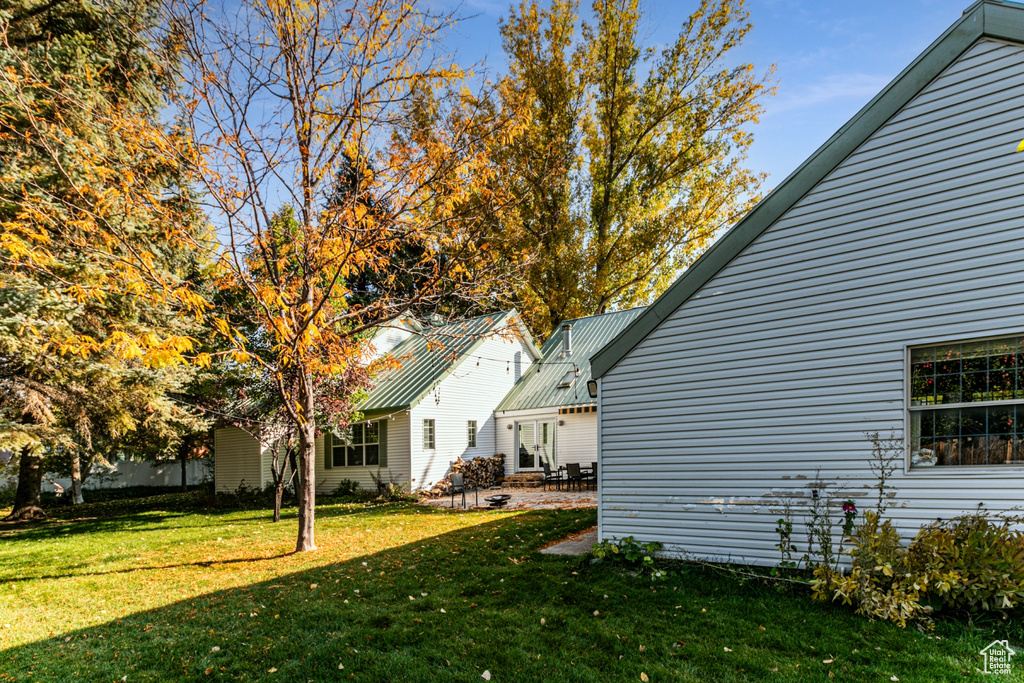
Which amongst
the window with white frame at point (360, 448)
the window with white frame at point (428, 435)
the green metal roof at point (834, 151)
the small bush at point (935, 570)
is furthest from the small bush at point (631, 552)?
the window with white frame at point (360, 448)

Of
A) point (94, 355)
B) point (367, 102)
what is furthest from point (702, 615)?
point (94, 355)

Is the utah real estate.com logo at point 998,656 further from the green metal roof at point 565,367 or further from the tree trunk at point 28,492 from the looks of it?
the tree trunk at point 28,492

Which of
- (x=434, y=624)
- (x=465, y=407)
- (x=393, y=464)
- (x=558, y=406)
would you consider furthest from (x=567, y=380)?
(x=434, y=624)

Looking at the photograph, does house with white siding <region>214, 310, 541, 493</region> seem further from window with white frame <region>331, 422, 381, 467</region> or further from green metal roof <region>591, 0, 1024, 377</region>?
green metal roof <region>591, 0, 1024, 377</region>

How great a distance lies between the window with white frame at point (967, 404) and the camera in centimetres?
554

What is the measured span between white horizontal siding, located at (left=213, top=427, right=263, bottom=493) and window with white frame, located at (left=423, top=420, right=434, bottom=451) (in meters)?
6.46

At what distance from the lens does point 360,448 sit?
18766 millimetres

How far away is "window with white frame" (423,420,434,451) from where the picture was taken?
1827cm

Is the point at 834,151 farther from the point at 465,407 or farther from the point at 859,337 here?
the point at 465,407

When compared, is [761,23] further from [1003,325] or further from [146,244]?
[146,244]

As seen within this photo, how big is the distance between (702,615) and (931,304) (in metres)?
4.16

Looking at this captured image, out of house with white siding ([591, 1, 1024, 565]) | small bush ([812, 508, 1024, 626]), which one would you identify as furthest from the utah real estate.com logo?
house with white siding ([591, 1, 1024, 565])

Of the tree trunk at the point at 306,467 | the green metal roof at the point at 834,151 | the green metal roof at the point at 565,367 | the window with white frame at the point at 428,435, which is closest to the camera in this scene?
the green metal roof at the point at 834,151

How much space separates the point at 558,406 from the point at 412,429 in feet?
18.0
